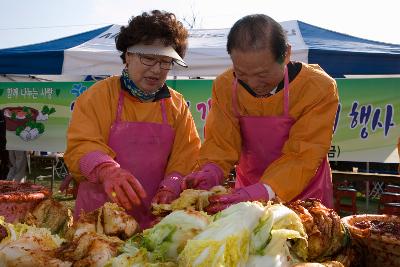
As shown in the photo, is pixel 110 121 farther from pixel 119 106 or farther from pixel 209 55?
pixel 209 55

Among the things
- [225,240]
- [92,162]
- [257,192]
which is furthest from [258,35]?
[225,240]

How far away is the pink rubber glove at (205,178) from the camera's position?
2208 mm

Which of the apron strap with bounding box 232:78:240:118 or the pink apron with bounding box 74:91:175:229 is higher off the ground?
the apron strap with bounding box 232:78:240:118

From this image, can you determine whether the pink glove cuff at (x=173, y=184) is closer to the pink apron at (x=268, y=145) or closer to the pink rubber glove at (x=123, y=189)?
the pink rubber glove at (x=123, y=189)

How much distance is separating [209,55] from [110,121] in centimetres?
396

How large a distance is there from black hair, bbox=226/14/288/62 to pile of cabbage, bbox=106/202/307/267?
93cm

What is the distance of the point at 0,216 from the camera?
1690 mm

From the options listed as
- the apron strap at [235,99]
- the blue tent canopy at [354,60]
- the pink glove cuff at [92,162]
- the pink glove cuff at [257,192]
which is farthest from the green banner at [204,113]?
the pink glove cuff at [257,192]

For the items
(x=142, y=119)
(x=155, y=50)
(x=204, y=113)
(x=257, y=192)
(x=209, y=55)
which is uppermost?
(x=155, y=50)

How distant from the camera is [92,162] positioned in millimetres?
2143

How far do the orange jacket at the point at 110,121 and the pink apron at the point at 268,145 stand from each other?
1.10 ft

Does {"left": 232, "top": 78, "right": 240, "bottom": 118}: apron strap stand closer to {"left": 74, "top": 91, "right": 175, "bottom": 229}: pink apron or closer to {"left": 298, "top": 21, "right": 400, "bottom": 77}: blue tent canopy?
{"left": 74, "top": 91, "right": 175, "bottom": 229}: pink apron

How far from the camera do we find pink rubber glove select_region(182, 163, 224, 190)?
7.24ft

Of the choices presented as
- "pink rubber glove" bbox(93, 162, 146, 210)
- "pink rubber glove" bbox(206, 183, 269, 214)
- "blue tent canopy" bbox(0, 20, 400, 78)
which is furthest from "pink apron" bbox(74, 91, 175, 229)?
"blue tent canopy" bbox(0, 20, 400, 78)
